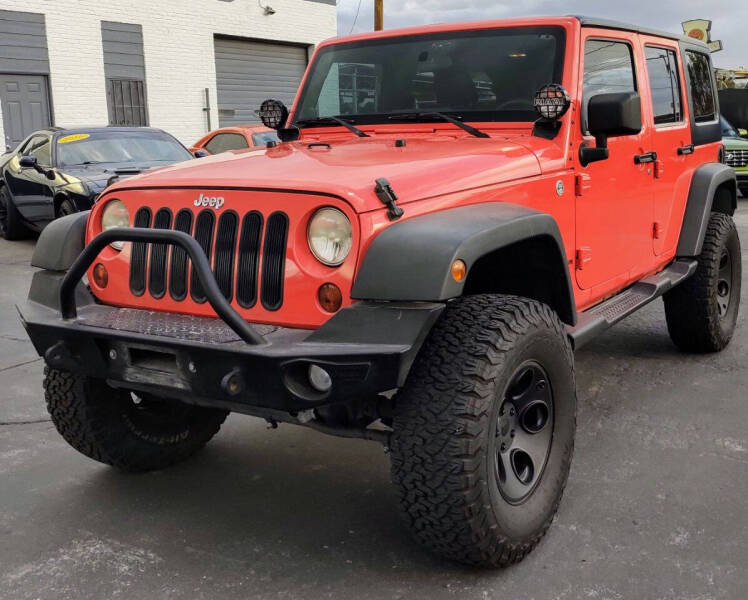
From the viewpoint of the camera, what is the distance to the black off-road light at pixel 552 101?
3539 mm

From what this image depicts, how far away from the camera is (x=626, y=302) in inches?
163

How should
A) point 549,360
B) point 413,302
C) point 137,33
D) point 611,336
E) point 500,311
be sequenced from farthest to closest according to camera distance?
point 137,33
point 611,336
point 549,360
point 500,311
point 413,302

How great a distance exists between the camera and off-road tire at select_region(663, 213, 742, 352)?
5020 mm

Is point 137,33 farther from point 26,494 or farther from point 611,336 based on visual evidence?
point 26,494

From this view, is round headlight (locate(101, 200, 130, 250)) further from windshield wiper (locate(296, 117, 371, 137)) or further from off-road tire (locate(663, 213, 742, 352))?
off-road tire (locate(663, 213, 742, 352))

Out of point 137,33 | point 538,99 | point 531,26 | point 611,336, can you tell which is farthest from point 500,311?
point 137,33

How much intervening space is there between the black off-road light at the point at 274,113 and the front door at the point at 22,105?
12.5 metres

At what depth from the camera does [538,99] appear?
3576mm

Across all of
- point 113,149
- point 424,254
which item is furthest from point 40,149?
point 424,254

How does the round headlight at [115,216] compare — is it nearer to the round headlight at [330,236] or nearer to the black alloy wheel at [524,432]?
the round headlight at [330,236]

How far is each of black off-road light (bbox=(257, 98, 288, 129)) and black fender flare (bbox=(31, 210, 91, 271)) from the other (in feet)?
4.36

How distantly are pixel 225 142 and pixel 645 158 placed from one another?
28.3 ft

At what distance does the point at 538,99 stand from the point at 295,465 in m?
1.91

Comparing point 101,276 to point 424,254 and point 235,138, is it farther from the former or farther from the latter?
point 235,138
